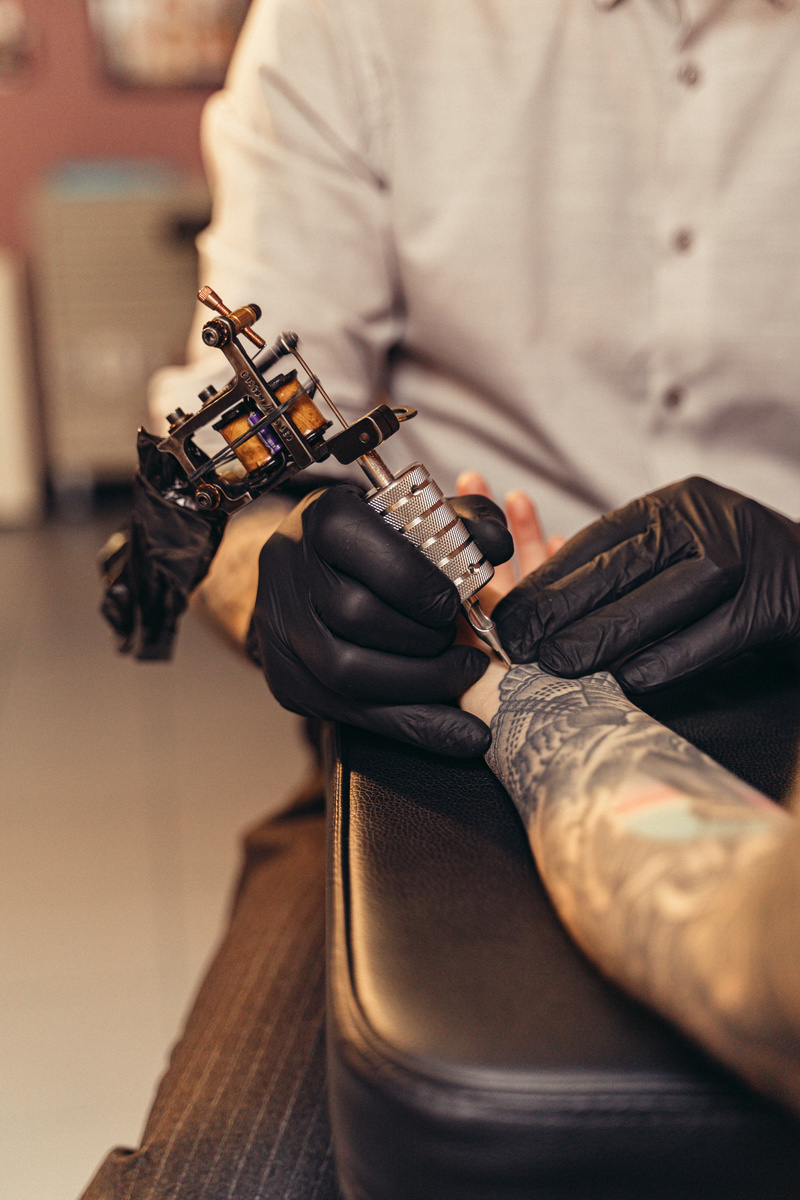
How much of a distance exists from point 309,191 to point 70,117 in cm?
341

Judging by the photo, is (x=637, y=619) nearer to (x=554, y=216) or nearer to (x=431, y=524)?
(x=431, y=524)

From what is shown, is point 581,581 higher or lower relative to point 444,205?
lower

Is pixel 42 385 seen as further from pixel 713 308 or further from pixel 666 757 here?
pixel 666 757

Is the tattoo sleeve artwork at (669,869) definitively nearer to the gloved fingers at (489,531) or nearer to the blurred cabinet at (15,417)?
the gloved fingers at (489,531)

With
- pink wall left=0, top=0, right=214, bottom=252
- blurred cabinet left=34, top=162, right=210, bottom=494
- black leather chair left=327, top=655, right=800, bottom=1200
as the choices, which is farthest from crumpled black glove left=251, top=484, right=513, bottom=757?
pink wall left=0, top=0, right=214, bottom=252

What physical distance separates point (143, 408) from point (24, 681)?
5.31 ft

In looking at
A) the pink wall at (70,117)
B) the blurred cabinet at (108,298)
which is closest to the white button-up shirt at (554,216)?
the blurred cabinet at (108,298)

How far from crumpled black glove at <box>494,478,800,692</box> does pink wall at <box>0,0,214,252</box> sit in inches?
148

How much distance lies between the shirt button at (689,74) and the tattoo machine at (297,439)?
526 millimetres

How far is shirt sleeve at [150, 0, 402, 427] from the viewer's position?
2.95 ft

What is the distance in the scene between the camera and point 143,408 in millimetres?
3510

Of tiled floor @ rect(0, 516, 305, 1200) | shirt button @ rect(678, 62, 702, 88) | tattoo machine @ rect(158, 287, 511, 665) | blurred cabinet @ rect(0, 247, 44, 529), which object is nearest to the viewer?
tattoo machine @ rect(158, 287, 511, 665)

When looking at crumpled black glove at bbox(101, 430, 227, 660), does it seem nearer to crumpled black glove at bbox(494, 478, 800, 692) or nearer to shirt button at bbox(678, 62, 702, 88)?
crumpled black glove at bbox(494, 478, 800, 692)

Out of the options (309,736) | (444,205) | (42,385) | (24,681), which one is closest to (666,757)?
(309,736)
